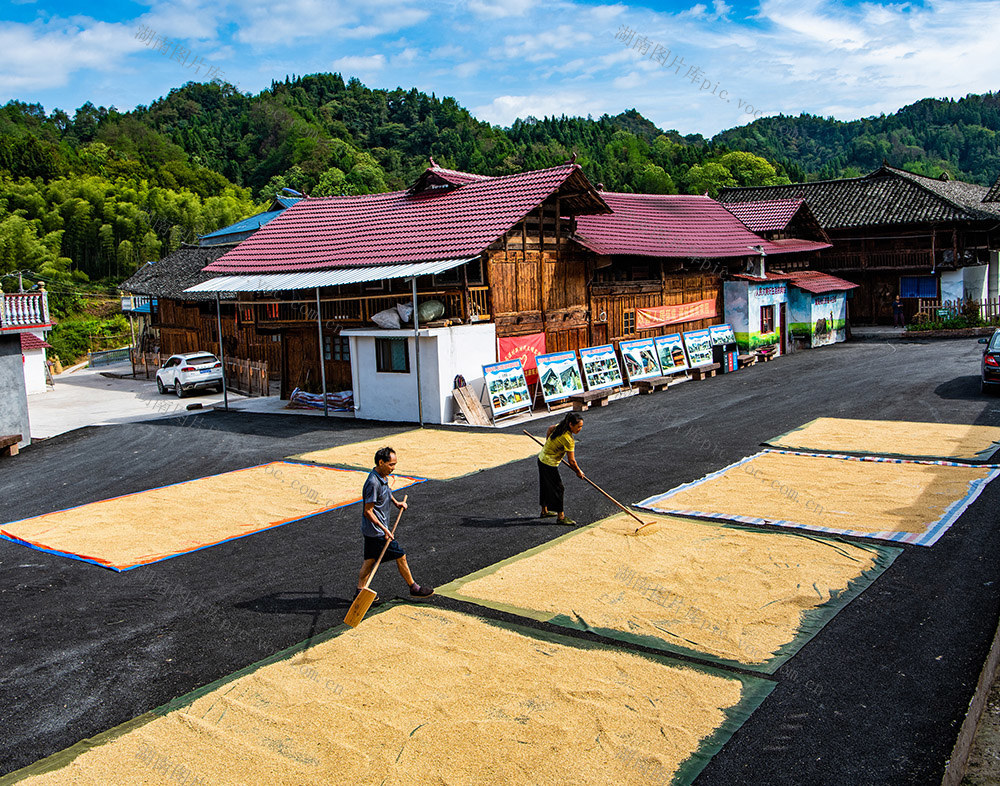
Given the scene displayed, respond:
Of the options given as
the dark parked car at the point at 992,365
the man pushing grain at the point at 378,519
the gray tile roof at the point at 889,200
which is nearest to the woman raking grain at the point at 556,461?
the man pushing grain at the point at 378,519

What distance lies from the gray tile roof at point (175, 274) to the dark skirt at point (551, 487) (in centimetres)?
2420

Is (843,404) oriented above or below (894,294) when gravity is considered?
below

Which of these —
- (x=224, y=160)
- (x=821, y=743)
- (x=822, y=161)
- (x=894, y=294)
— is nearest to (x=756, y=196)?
(x=894, y=294)

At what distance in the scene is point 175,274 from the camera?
34.8 metres

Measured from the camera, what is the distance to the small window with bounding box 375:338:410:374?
19.8 metres

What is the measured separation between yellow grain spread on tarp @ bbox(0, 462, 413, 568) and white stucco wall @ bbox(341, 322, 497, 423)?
16.1 feet

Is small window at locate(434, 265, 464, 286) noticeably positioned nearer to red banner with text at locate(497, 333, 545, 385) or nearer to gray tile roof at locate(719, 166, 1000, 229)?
red banner with text at locate(497, 333, 545, 385)

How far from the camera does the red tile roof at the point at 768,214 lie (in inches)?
1293

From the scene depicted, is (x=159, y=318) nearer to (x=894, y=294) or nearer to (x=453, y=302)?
(x=453, y=302)

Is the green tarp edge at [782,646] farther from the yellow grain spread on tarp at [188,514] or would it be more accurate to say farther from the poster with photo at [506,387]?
the poster with photo at [506,387]

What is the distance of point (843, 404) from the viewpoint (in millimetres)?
18734

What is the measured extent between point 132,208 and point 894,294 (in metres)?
50.5

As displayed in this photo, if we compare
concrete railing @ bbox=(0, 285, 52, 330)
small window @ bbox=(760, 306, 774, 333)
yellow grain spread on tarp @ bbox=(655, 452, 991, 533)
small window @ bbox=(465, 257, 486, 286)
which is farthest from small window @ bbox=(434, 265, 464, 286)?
small window @ bbox=(760, 306, 774, 333)

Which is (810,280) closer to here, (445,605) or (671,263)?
(671,263)
